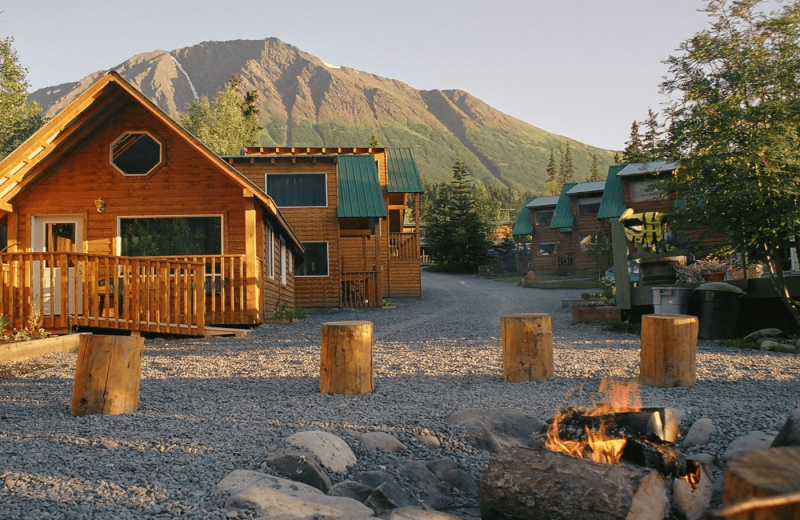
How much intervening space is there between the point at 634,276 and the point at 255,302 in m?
14.1

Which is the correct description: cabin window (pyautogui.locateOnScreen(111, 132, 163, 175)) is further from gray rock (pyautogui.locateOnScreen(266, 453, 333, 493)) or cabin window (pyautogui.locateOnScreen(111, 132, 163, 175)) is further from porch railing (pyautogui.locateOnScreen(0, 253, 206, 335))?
gray rock (pyautogui.locateOnScreen(266, 453, 333, 493))

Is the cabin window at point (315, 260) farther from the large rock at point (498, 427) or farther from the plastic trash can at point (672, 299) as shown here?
the large rock at point (498, 427)

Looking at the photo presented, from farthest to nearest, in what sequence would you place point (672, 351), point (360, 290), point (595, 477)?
point (360, 290), point (672, 351), point (595, 477)

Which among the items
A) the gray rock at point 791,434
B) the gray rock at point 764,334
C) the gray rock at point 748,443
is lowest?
the gray rock at point 764,334

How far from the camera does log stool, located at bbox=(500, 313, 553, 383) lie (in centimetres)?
720

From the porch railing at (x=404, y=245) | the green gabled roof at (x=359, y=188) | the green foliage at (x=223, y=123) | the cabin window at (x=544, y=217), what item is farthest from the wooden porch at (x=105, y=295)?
the green foliage at (x=223, y=123)

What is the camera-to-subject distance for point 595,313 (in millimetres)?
14734

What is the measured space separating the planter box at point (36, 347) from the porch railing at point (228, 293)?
A: 3263 millimetres

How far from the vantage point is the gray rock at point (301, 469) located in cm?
401

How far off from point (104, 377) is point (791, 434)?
205 inches

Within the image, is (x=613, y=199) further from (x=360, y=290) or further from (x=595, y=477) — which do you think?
(x=595, y=477)

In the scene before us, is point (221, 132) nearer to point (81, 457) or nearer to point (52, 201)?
point (52, 201)

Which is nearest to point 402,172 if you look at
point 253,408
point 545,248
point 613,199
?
point 613,199

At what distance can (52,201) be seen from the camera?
15.0 metres
